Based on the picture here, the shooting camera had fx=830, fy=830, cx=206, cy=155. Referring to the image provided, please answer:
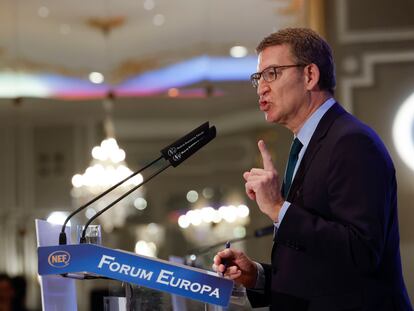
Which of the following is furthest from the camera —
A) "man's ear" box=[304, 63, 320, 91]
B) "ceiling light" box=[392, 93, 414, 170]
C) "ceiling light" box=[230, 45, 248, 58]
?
"ceiling light" box=[230, 45, 248, 58]

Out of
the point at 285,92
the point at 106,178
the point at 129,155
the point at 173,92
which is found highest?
the point at 173,92

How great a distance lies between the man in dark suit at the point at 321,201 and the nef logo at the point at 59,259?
35 cm

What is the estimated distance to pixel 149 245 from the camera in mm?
6762

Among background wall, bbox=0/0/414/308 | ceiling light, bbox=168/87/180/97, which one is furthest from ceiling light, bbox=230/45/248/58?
ceiling light, bbox=168/87/180/97

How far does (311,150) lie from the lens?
6.22ft

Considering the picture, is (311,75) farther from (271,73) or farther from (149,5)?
(149,5)

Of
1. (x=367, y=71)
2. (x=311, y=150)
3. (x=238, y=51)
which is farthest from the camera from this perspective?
(x=238, y=51)

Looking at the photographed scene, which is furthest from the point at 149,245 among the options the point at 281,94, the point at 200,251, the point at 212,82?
the point at 281,94

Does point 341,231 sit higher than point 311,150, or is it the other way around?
point 311,150

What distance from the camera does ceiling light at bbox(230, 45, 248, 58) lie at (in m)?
6.64

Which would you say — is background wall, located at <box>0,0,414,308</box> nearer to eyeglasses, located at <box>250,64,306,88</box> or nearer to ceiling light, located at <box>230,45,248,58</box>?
ceiling light, located at <box>230,45,248,58</box>

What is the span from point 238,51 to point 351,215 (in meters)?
5.02

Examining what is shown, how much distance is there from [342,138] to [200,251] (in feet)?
6.50

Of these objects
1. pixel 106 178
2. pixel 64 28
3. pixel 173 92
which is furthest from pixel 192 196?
pixel 64 28
